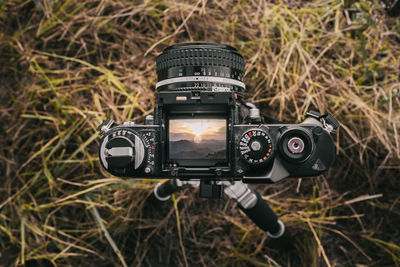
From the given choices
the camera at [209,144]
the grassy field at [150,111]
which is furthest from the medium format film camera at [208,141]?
the grassy field at [150,111]

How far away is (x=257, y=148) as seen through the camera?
0.49m

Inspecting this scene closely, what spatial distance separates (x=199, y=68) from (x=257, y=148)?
0.18m

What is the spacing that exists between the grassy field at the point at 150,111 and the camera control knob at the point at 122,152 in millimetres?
376

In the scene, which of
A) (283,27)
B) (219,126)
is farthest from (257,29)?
(219,126)

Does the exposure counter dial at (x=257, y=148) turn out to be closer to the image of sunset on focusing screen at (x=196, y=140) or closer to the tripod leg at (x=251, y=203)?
the image of sunset on focusing screen at (x=196, y=140)

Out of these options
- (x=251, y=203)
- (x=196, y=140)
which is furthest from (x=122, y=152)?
(x=251, y=203)

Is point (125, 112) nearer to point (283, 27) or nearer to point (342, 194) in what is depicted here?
point (283, 27)

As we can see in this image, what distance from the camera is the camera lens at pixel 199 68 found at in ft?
1.78

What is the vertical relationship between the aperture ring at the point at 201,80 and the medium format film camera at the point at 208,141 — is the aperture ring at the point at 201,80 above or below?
above

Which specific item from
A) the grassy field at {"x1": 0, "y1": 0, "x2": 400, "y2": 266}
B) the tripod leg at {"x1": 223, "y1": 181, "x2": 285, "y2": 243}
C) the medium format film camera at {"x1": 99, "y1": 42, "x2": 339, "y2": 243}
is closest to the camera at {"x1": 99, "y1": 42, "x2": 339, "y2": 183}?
the medium format film camera at {"x1": 99, "y1": 42, "x2": 339, "y2": 243}

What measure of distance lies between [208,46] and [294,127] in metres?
0.21

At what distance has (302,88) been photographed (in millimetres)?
916

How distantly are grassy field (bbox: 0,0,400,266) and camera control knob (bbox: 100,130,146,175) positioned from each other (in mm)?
376

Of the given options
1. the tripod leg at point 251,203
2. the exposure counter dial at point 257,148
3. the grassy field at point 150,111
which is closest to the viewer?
the exposure counter dial at point 257,148
